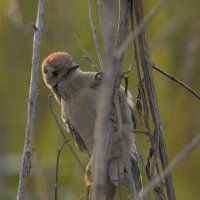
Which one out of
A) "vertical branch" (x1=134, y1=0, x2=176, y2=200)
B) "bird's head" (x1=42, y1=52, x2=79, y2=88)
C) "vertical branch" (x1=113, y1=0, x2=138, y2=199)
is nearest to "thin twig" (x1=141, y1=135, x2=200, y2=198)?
"vertical branch" (x1=113, y1=0, x2=138, y2=199)

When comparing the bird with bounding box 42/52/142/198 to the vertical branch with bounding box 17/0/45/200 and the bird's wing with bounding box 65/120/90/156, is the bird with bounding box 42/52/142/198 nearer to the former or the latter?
the bird's wing with bounding box 65/120/90/156

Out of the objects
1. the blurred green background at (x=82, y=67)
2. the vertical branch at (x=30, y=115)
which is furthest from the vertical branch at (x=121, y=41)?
the blurred green background at (x=82, y=67)

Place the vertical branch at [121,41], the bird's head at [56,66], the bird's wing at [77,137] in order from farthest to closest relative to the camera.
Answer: the bird's wing at [77,137], the bird's head at [56,66], the vertical branch at [121,41]

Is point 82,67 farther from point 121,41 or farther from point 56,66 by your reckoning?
point 121,41

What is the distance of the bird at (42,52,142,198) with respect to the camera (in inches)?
98.5

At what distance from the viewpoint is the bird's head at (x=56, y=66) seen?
262cm

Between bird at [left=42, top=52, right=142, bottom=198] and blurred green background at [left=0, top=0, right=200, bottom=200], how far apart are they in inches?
24.6

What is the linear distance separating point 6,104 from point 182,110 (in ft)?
3.40

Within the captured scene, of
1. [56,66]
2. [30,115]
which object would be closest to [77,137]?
[56,66]

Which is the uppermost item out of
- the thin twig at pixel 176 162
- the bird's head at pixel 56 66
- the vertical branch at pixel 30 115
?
the bird's head at pixel 56 66

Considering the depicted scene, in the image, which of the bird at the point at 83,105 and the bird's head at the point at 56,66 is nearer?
the bird at the point at 83,105

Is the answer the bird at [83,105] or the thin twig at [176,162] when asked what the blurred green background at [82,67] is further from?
the thin twig at [176,162]

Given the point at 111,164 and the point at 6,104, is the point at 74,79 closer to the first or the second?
the point at 111,164

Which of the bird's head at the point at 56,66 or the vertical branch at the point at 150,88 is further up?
the bird's head at the point at 56,66
